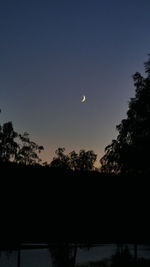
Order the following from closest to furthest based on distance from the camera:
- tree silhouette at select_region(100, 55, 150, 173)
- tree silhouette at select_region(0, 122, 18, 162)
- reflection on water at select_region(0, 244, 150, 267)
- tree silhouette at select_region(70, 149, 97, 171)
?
reflection on water at select_region(0, 244, 150, 267) < tree silhouette at select_region(100, 55, 150, 173) < tree silhouette at select_region(0, 122, 18, 162) < tree silhouette at select_region(70, 149, 97, 171)

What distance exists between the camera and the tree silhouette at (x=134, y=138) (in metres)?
40.7

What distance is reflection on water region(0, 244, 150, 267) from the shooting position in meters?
10.8

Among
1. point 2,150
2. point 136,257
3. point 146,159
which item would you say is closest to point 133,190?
point 136,257

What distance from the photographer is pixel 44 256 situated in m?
11.5

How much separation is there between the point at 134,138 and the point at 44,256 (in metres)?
31.1

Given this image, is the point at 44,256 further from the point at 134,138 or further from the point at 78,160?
the point at 78,160

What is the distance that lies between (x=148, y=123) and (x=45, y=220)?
30.7 metres

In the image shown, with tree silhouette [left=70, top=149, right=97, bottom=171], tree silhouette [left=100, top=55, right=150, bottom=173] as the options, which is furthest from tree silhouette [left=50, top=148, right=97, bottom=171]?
tree silhouette [left=100, top=55, right=150, bottom=173]

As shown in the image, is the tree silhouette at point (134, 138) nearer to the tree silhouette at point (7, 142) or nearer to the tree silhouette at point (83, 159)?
the tree silhouette at point (7, 142)

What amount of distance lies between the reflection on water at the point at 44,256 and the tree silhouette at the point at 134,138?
91.7 feet

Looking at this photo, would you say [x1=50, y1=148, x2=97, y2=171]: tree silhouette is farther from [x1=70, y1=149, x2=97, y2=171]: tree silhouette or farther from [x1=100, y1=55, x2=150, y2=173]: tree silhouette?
[x1=100, y1=55, x2=150, y2=173]: tree silhouette

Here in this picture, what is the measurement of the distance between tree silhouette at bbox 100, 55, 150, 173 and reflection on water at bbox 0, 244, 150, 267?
91.7 feet

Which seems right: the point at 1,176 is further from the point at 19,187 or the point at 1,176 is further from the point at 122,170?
the point at 122,170

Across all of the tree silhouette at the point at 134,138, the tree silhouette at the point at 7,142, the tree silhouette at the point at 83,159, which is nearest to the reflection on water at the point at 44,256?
the tree silhouette at the point at 134,138
